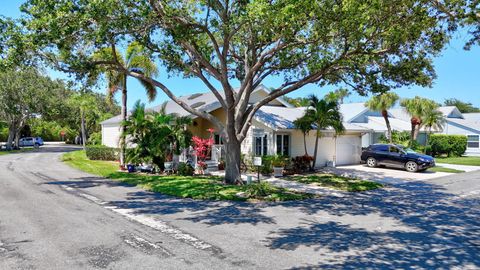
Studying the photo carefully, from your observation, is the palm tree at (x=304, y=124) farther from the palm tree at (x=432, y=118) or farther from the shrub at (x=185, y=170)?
the palm tree at (x=432, y=118)

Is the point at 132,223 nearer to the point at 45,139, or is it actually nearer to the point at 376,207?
the point at 376,207

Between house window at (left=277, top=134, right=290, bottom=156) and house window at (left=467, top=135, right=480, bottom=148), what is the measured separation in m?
27.7

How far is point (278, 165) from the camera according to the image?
19.8 meters

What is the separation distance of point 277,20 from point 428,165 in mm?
17204

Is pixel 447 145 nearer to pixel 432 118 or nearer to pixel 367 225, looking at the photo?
pixel 432 118

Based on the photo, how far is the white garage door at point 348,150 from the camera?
25328 mm

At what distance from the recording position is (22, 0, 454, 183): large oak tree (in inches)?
413

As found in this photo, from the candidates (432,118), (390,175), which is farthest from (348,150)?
(432,118)

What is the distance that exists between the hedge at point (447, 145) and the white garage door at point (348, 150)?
12.4 metres

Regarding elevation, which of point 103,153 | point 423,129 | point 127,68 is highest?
point 127,68

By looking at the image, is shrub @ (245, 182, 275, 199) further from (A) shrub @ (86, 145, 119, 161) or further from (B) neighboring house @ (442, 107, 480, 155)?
(B) neighboring house @ (442, 107, 480, 155)


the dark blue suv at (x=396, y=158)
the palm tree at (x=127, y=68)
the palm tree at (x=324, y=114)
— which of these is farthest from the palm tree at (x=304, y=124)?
the palm tree at (x=127, y=68)

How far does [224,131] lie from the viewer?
→ 15.6 m

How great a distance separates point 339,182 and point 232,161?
558cm
